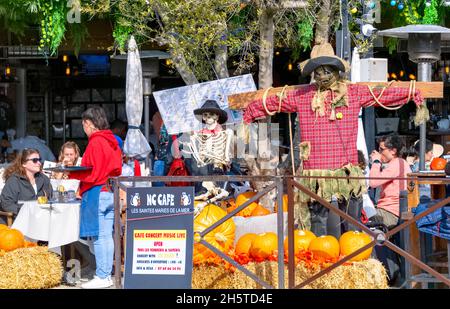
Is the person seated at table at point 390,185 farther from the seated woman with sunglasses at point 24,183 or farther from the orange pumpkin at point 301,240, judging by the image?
the seated woman with sunglasses at point 24,183

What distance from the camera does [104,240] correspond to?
9656 mm

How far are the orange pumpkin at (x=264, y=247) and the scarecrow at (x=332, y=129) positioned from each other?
1.77 feet

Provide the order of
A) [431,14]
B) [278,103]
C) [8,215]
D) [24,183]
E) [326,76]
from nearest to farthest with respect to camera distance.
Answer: [326,76] < [278,103] < [8,215] < [24,183] < [431,14]

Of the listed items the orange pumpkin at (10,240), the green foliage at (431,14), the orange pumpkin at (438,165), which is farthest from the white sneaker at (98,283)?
the green foliage at (431,14)

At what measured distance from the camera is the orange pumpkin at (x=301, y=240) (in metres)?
8.36

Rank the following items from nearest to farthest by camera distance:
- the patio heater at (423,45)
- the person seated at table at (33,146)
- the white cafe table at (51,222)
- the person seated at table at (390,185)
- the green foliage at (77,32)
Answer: the white cafe table at (51,222) → the person seated at table at (390,185) → the patio heater at (423,45) → the green foliage at (77,32) → the person seated at table at (33,146)

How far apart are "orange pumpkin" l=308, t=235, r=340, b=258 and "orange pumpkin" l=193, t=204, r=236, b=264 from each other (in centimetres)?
92

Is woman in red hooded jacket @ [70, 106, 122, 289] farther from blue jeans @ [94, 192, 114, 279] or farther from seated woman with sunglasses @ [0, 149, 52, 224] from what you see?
seated woman with sunglasses @ [0, 149, 52, 224]

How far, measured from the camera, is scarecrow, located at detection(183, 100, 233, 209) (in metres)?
10.3

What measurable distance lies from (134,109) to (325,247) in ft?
15.5

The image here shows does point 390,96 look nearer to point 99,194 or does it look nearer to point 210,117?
point 210,117

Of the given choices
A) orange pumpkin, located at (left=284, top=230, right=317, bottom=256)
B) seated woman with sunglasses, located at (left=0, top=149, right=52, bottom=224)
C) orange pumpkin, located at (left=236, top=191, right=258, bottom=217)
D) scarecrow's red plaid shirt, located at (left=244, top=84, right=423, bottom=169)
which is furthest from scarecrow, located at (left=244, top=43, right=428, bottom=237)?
seated woman with sunglasses, located at (left=0, top=149, right=52, bottom=224)

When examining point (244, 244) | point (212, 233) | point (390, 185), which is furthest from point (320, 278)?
point (390, 185)

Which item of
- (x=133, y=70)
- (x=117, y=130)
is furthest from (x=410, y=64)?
(x=133, y=70)
